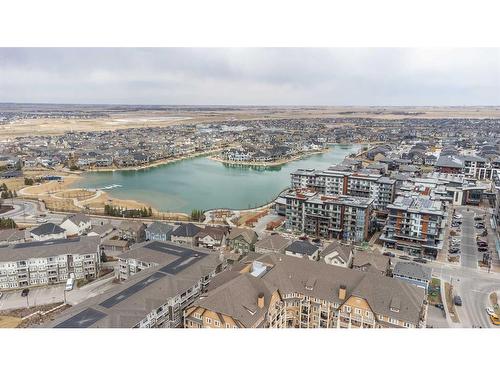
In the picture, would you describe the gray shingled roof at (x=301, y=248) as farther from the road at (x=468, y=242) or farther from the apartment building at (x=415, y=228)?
the road at (x=468, y=242)

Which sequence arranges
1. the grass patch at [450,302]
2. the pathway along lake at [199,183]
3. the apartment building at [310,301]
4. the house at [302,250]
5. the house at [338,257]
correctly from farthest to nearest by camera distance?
the pathway along lake at [199,183]
the house at [302,250]
the house at [338,257]
the grass patch at [450,302]
the apartment building at [310,301]

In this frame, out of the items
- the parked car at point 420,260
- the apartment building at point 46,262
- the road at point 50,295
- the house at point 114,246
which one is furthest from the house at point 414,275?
the house at point 114,246

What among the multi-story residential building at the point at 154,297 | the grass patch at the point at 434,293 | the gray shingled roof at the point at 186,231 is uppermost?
the multi-story residential building at the point at 154,297

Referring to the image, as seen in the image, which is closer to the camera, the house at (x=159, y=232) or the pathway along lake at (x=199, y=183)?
the house at (x=159, y=232)

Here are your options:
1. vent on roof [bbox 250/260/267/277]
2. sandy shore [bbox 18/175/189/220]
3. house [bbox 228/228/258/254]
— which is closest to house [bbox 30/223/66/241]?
sandy shore [bbox 18/175/189/220]

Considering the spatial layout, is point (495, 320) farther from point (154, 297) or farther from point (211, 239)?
point (211, 239)

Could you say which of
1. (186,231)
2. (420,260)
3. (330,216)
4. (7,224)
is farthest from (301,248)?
(7,224)

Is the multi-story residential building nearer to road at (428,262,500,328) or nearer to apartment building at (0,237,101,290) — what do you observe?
apartment building at (0,237,101,290)

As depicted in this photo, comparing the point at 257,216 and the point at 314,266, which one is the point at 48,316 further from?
the point at 257,216
